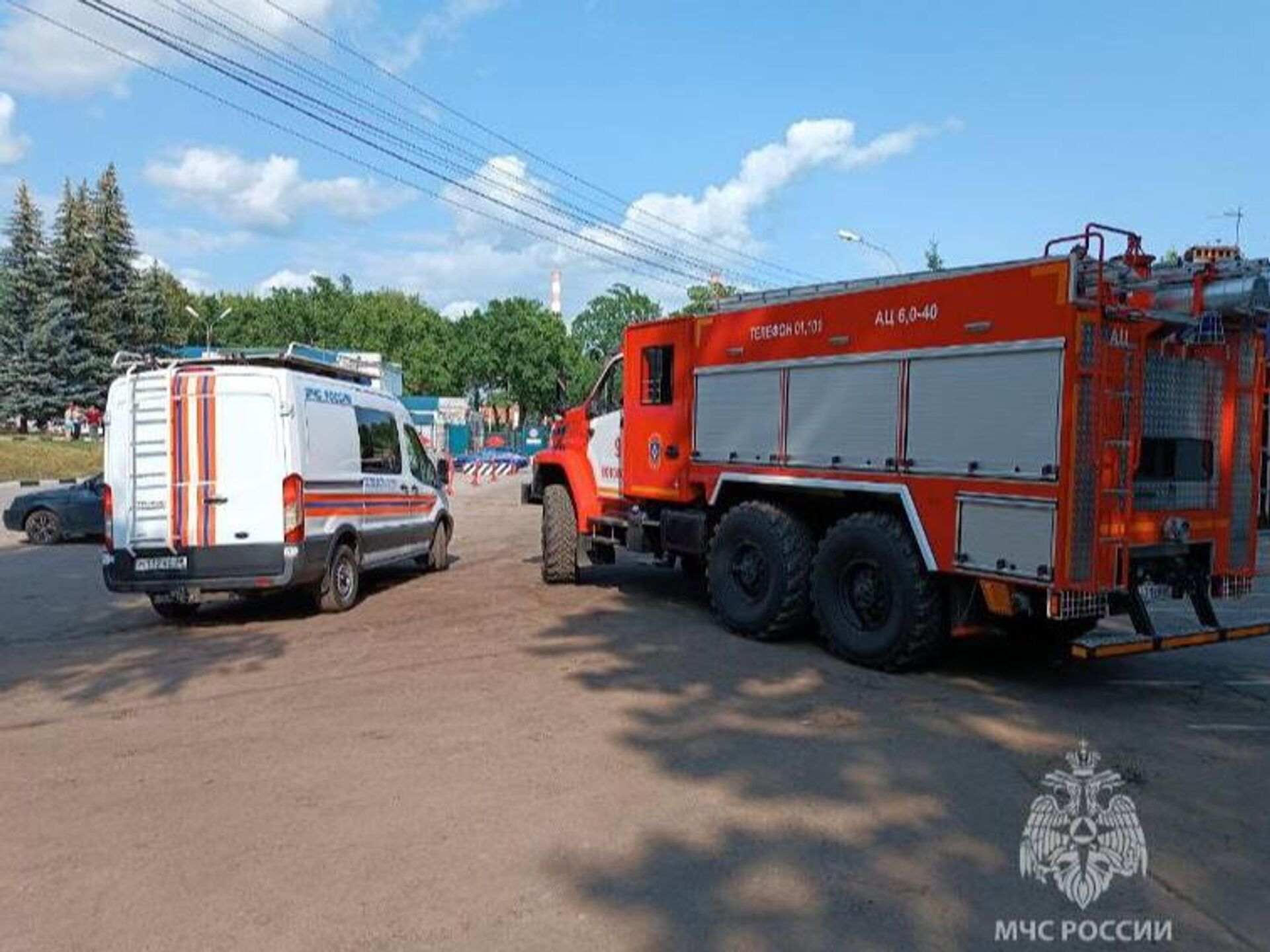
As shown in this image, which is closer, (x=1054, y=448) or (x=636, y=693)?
(x=1054, y=448)

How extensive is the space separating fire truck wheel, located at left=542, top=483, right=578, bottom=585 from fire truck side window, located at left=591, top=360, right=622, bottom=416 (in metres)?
1.04

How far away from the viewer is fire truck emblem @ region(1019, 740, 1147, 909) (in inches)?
166

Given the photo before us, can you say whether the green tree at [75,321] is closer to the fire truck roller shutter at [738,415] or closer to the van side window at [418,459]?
the van side window at [418,459]

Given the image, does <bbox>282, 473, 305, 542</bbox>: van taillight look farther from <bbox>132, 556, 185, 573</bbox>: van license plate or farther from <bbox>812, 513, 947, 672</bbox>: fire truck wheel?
<bbox>812, 513, 947, 672</bbox>: fire truck wheel

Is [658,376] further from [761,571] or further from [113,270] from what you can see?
[113,270]

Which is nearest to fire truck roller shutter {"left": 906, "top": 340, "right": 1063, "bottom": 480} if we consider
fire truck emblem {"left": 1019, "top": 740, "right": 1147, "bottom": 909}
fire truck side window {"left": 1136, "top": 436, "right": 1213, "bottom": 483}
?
fire truck side window {"left": 1136, "top": 436, "right": 1213, "bottom": 483}

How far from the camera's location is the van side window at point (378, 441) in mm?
10953

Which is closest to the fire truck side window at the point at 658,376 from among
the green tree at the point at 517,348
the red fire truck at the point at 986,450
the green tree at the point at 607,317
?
the red fire truck at the point at 986,450

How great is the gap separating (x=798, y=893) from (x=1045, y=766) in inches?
87.9

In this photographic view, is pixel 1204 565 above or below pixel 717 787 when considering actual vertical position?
above

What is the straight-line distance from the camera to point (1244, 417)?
7.41 meters

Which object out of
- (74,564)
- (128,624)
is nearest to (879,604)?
(128,624)

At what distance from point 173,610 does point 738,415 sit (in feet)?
19.6

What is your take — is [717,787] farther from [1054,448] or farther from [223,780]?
[1054,448]
